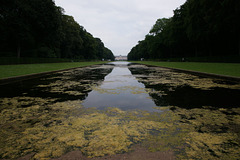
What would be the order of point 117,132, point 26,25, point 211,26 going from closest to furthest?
point 117,132 < point 211,26 < point 26,25

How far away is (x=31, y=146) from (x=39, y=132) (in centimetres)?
43

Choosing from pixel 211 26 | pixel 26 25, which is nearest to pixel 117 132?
pixel 211 26

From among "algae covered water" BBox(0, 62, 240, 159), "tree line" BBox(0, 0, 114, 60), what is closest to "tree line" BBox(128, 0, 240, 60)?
"algae covered water" BBox(0, 62, 240, 159)

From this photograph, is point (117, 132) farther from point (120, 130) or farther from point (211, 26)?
point (211, 26)

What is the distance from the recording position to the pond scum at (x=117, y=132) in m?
2.03

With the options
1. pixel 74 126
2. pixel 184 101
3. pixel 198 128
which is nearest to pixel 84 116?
pixel 74 126

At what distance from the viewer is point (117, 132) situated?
2.53 m

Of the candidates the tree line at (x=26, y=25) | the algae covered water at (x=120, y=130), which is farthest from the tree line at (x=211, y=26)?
the tree line at (x=26, y=25)

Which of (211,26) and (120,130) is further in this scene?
(211,26)

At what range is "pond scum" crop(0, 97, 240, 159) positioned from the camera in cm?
203

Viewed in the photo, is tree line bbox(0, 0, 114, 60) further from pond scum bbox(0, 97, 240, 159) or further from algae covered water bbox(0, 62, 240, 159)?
pond scum bbox(0, 97, 240, 159)

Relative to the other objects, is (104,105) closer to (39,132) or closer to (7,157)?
(39,132)

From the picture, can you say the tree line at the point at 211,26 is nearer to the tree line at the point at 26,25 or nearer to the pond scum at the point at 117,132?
the pond scum at the point at 117,132

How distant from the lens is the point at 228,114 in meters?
3.35
